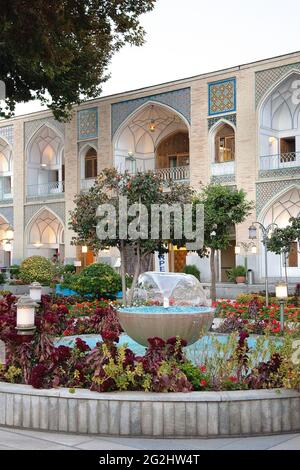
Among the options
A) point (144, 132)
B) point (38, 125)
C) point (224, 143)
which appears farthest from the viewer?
point (38, 125)

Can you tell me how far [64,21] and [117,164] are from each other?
1718 cm

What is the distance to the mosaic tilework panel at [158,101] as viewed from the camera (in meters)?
26.6

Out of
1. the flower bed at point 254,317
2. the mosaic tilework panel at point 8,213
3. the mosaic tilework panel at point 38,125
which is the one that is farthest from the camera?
the mosaic tilework panel at point 8,213

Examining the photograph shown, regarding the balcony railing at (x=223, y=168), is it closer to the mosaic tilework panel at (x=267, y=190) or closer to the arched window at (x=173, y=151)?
the mosaic tilework panel at (x=267, y=190)

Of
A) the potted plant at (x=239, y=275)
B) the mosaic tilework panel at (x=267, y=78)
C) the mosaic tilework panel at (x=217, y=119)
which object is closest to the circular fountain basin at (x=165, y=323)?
the potted plant at (x=239, y=275)

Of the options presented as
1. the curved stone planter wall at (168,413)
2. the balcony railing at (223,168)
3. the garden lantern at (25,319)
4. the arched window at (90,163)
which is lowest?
the curved stone planter wall at (168,413)

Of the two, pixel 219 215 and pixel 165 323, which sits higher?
pixel 219 215

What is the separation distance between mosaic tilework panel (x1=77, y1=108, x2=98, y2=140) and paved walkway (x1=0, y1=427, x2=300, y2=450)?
2589 centimetres

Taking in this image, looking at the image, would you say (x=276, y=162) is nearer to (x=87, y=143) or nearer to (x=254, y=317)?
(x=87, y=143)

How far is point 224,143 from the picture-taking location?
2620 centimetres

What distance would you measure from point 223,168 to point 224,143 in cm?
133

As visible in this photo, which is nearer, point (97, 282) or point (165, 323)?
point (165, 323)

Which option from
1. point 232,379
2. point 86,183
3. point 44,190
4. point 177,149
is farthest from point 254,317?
point 44,190

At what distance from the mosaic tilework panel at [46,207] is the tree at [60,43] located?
11782 mm
